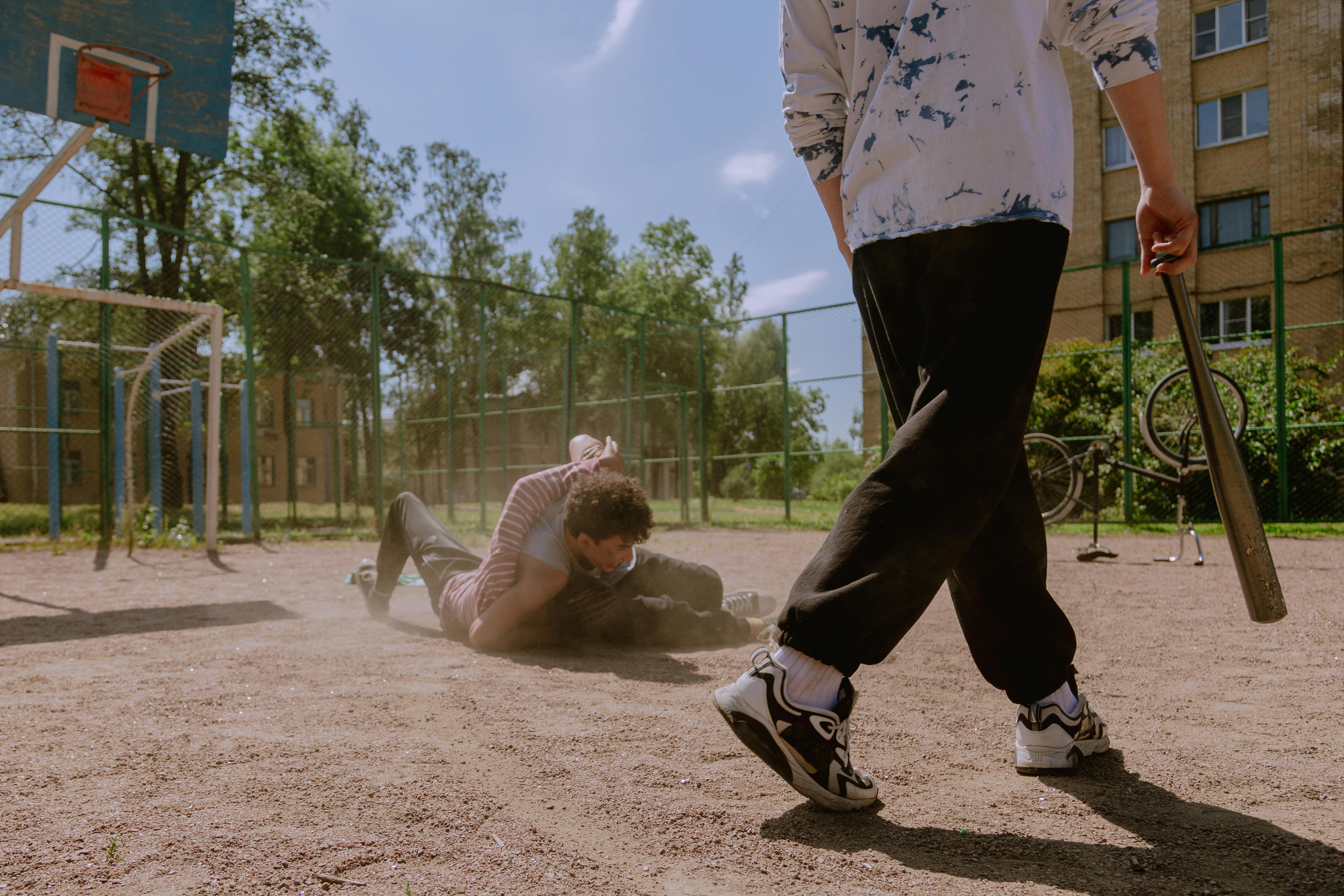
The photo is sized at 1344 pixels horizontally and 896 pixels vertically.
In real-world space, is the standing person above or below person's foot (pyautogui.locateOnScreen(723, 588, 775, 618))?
above

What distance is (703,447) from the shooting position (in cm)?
1251

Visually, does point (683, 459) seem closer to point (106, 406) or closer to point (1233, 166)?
point (106, 406)

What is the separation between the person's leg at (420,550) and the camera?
3.50 metres

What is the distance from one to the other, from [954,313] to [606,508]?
1.59 metres

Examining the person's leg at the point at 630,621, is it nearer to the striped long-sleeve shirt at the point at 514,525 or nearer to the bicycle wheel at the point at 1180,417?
the striped long-sleeve shirt at the point at 514,525

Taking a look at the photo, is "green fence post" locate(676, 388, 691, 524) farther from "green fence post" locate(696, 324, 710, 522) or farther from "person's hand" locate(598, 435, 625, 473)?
"person's hand" locate(598, 435, 625, 473)

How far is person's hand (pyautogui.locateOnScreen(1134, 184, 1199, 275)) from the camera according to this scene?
1.46 metres

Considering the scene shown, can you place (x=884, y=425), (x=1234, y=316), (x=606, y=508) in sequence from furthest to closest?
(x=1234, y=316) → (x=884, y=425) → (x=606, y=508)

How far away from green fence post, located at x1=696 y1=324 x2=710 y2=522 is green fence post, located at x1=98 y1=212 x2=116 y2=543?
708 cm

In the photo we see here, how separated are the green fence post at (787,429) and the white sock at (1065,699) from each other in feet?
32.6

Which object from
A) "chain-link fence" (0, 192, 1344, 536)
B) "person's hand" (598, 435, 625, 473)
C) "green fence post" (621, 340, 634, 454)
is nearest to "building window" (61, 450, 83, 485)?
"chain-link fence" (0, 192, 1344, 536)

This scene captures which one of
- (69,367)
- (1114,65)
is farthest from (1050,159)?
(69,367)

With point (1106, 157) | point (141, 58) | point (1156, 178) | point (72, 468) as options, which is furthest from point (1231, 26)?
point (72, 468)

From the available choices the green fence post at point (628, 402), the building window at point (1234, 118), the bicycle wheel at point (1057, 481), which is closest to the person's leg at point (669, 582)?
the bicycle wheel at point (1057, 481)
